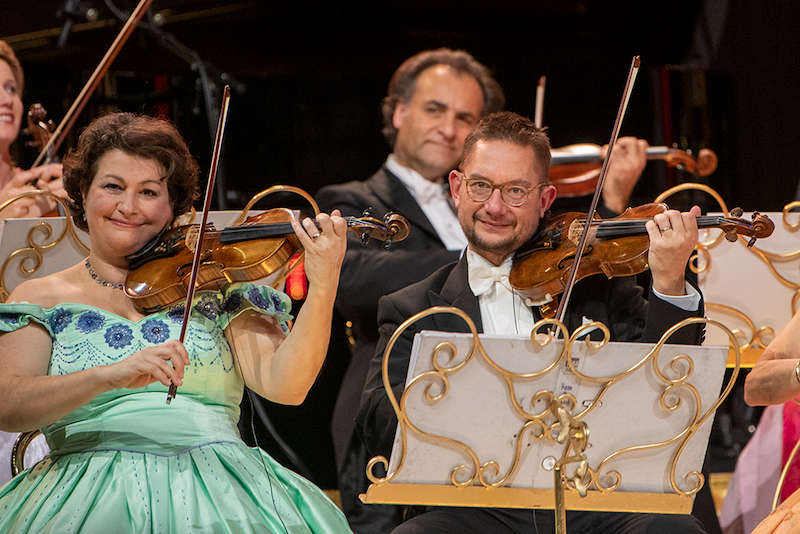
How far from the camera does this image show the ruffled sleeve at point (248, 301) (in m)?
2.18

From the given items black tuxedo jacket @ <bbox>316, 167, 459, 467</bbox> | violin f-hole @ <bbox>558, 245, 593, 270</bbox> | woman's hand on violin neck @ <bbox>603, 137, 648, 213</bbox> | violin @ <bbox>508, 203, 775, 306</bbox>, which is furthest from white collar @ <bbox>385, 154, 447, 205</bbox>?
violin f-hole @ <bbox>558, 245, 593, 270</bbox>

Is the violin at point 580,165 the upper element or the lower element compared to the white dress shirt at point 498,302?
upper

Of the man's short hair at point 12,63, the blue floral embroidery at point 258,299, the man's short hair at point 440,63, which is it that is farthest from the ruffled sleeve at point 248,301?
the man's short hair at point 440,63

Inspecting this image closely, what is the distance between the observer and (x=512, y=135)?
2436 millimetres

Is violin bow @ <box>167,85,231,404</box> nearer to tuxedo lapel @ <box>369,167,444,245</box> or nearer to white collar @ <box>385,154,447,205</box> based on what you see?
tuxedo lapel @ <box>369,167,444,245</box>

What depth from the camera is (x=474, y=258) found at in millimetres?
2428

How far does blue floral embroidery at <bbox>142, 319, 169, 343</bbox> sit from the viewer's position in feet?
6.81

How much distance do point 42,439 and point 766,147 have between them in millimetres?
2530

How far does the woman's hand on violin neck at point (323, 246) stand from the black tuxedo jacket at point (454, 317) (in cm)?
30

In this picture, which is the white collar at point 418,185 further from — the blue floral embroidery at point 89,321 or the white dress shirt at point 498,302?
the blue floral embroidery at point 89,321

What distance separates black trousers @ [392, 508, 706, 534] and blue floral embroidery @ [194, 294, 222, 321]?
53 centimetres

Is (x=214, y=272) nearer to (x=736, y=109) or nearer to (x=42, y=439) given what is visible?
(x=42, y=439)

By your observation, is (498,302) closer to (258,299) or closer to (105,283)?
(258,299)

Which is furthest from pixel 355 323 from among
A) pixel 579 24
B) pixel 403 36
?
pixel 579 24
